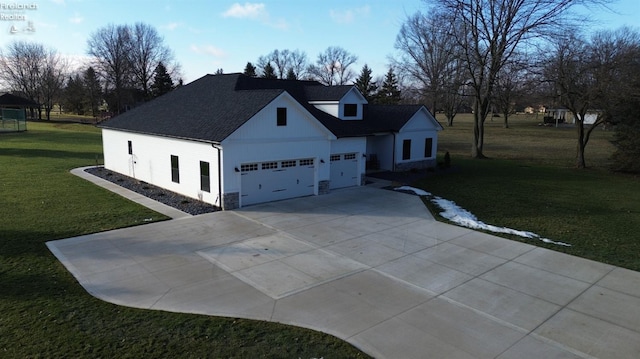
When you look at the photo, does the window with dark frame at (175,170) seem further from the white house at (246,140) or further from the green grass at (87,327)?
the green grass at (87,327)

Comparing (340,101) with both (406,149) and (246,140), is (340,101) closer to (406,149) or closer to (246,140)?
A: (406,149)

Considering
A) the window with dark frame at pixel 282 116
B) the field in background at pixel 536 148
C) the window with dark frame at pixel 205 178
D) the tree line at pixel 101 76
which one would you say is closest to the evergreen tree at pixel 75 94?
the tree line at pixel 101 76

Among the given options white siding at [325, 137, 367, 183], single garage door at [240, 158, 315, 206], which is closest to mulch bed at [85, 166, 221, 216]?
single garage door at [240, 158, 315, 206]

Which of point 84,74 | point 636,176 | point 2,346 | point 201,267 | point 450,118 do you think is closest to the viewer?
point 2,346

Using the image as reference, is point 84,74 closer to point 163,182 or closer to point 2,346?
point 163,182

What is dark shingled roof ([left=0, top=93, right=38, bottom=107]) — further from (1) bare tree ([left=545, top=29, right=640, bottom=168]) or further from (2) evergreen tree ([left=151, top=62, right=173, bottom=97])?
(1) bare tree ([left=545, top=29, right=640, bottom=168])

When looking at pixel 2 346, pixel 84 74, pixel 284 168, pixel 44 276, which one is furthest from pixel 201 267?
pixel 84 74

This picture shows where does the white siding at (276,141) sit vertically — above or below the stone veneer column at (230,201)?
above
